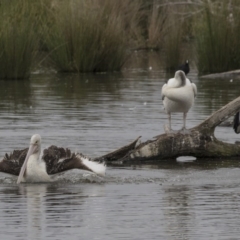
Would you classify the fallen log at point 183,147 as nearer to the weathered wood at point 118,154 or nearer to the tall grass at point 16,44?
the weathered wood at point 118,154

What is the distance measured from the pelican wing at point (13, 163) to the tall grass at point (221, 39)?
15.1 metres

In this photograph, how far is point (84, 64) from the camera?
27.0 metres

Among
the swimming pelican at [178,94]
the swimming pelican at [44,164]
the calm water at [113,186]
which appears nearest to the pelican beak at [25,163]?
the swimming pelican at [44,164]

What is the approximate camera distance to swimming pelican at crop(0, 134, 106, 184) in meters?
11.1

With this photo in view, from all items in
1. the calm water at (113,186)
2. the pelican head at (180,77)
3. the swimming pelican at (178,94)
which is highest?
the pelican head at (180,77)

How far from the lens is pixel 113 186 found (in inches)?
432

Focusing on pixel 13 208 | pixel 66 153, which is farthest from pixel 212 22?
pixel 13 208

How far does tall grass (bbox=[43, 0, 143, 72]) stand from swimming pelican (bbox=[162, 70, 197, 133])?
12037 millimetres

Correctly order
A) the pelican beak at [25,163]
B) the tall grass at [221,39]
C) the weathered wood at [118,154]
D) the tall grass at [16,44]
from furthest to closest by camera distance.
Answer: the tall grass at [221,39]
the tall grass at [16,44]
the weathered wood at [118,154]
the pelican beak at [25,163]

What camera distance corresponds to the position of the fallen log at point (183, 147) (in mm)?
12719

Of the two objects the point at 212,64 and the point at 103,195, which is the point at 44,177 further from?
the point at 212,64

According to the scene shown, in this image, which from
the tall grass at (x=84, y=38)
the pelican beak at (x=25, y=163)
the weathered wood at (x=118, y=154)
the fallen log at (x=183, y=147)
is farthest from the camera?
the tall grass at (x=84, y=38)

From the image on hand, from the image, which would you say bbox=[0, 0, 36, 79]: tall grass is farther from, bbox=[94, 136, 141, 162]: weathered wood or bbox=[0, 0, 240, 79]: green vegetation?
bbox=[94, 136, 141, 162]: weathered wood

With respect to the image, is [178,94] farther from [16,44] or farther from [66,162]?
[16,44]
